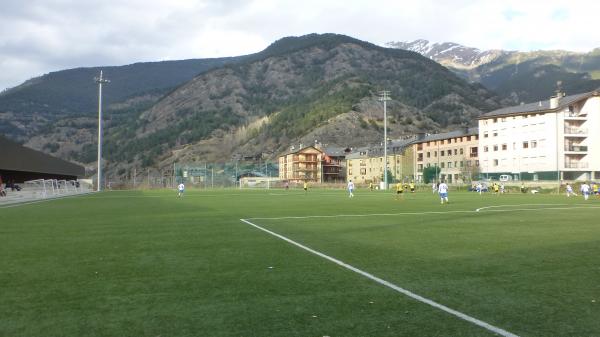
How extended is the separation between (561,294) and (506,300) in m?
0.96

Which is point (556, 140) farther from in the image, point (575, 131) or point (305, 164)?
point (305, 164)

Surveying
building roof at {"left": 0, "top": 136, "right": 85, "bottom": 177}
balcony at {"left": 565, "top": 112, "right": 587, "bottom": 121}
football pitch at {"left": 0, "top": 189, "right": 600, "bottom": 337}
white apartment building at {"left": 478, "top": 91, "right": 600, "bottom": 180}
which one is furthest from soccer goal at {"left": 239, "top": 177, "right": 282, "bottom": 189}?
football pitch at {"left": 0, "top": 189, "right": 600, "bottom": 337}

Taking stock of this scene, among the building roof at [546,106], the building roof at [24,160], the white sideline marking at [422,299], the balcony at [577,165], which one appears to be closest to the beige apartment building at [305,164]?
the building roof at [546,106]

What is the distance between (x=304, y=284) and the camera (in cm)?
833

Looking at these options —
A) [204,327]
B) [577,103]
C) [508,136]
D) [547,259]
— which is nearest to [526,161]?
[508,136]

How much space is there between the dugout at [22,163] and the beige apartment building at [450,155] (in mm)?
66799

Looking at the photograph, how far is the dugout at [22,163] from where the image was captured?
48.1 metres

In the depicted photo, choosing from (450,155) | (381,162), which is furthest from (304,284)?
(381,162)

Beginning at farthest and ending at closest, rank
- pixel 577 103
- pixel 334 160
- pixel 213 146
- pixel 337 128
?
pixel 213 146, pixel 337 128, pixel 334 160, pixel 577 103

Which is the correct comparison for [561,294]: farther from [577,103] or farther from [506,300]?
[577,103]

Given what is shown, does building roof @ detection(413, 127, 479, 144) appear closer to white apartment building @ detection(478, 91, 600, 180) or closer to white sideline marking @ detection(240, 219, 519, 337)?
white apartment building @ detection(478, 91, 600, 180)

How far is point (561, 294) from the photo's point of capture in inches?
295

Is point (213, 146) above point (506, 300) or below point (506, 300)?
above

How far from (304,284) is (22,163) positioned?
54000 millimetres
